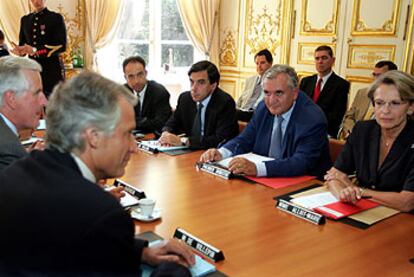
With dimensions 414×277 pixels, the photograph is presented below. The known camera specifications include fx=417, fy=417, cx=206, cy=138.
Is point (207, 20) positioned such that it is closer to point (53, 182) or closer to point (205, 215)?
point (205, 215)

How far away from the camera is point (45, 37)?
15.4ft

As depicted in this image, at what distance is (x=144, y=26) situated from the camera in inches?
259

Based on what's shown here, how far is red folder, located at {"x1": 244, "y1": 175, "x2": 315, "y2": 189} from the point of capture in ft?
6.80

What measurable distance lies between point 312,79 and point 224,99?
6.52 feet

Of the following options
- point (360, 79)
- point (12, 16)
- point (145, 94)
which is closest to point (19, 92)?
point (145, 94)

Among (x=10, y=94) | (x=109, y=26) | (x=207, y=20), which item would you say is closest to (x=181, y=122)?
(x=10, y=94)

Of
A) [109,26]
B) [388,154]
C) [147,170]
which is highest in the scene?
[109,26]

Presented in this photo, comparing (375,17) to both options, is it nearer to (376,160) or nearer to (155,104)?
(155,104)

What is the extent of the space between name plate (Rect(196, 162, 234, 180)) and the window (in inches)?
173

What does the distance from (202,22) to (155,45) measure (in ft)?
2.75

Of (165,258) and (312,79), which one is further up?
(312,79)

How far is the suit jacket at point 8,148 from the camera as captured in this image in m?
1.63

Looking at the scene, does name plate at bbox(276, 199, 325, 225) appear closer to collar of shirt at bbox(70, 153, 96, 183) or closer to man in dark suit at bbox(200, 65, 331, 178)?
man in dark suit at bbox(200, 65, 331, 178)

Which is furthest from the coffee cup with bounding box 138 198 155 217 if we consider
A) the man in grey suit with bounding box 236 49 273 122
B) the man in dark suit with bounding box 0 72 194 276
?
the man in grey suit with bounding box 236 49 273 122
